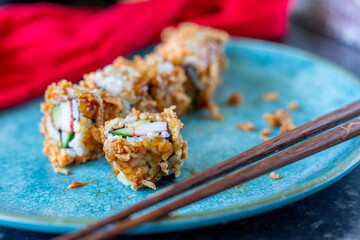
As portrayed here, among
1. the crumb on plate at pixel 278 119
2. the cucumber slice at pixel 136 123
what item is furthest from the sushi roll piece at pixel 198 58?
the cucumber slice at pixel 136 123

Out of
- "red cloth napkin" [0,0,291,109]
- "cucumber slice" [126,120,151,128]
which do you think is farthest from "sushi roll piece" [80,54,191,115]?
"red cloth napkin" [0,0,291,109]

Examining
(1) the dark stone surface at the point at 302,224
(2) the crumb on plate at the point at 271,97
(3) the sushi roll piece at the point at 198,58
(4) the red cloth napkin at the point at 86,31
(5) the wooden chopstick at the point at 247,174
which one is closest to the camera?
(5) the wooden chopstick at the point at 247,174

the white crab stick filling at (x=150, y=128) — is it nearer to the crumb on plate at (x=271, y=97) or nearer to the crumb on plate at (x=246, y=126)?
the crumb on plate at (x=246, y=126)

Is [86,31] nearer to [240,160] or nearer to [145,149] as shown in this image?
[145,149]

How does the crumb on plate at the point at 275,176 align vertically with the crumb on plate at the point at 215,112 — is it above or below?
above

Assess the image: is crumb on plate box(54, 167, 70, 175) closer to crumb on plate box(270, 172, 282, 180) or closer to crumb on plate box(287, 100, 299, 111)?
crumb on plate box(270, 172, 282, 180)

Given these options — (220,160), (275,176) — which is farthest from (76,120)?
(275,176)

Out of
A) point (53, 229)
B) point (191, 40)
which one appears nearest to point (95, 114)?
point (53, 229)
